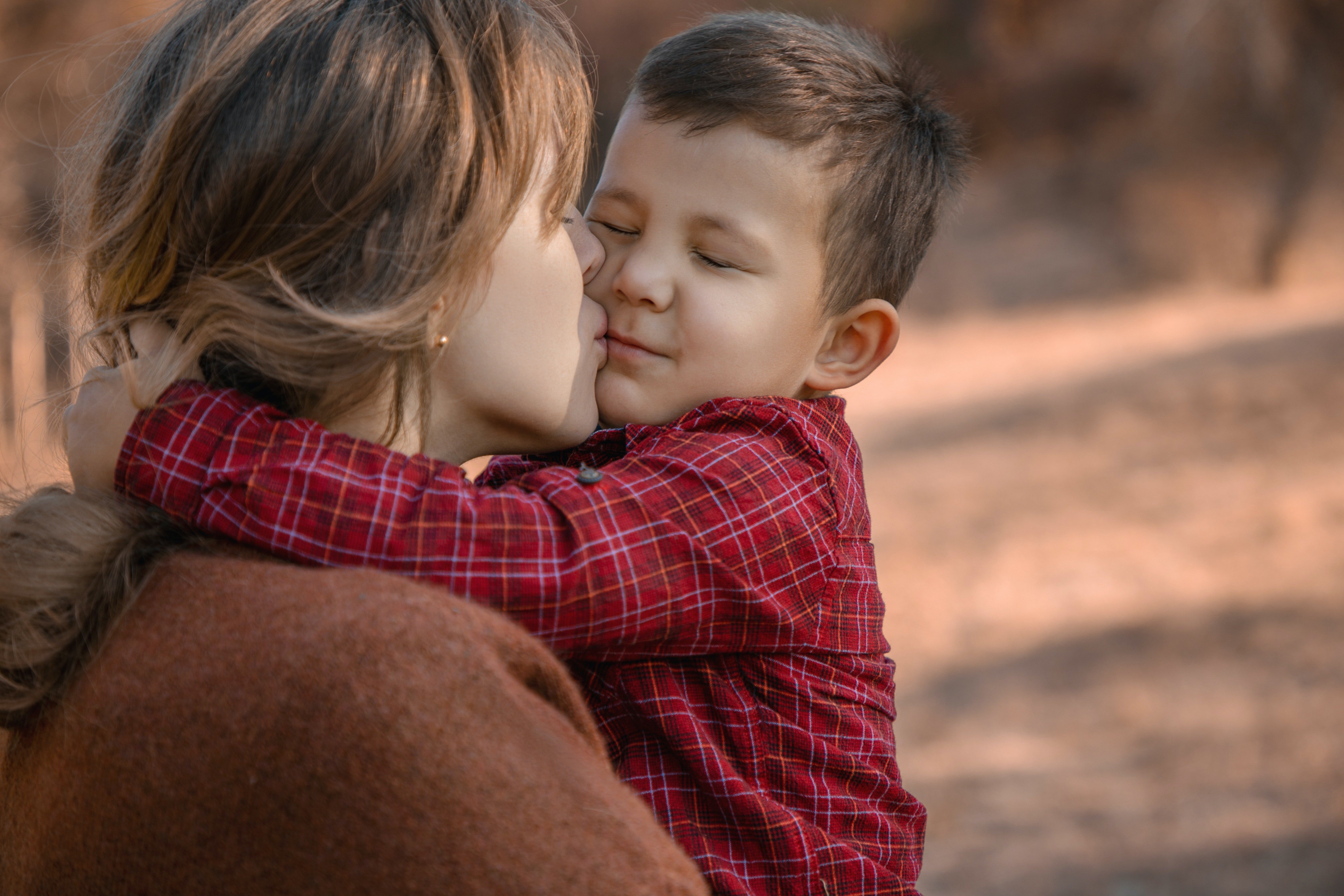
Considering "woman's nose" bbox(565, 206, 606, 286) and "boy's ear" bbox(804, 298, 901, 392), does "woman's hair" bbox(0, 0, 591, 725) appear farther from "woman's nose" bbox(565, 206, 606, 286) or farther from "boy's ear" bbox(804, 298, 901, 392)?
"boy's ear" bbox(804, 298, 901, 392)

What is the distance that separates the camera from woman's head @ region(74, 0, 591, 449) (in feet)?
4.37

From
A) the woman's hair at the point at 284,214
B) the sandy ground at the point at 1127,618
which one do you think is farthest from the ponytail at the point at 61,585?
the sandy ground at the point at 1127,618

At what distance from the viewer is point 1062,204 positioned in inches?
786

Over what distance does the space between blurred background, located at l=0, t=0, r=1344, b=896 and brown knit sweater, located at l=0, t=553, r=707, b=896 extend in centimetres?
68

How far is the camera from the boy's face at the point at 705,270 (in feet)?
6.10

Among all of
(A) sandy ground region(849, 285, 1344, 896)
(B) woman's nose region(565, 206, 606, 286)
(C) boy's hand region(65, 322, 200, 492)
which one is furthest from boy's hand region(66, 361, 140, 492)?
(A) sandy ground region(849, 285, 1344, 896)

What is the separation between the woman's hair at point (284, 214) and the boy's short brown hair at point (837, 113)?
1.71ft

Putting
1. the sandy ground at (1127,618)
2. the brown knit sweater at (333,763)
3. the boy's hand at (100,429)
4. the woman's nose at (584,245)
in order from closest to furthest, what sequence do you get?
1. the brown knit sweater at (333,763)
2. the boy's hand at (100,429)
3. the woman's nose at (584,245)
4. the sandy ground at (1127,618)

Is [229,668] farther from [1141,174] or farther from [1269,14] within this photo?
[1141,174]

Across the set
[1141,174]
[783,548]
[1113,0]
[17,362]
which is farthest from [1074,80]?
[783,548]

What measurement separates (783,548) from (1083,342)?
13651 millimetres

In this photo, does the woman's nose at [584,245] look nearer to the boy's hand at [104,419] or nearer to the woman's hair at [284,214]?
the woman's hair at [284,214]

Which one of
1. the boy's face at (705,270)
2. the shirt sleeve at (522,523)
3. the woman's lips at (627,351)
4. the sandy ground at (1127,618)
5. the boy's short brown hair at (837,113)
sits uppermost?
the boy's short brown hair at (837,113)

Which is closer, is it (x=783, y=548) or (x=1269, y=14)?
(x=783, y=548)
